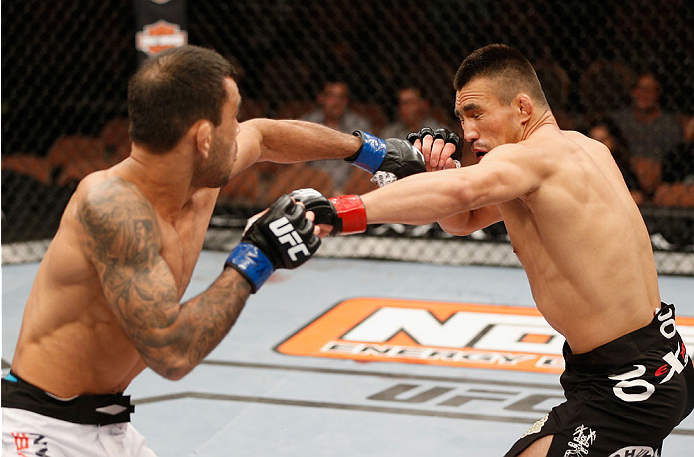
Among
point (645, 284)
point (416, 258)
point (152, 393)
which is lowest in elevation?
point (416, 258)

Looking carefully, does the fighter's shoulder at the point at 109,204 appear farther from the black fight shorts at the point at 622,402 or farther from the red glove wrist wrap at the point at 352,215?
the black fight shorts at the point at 622,402

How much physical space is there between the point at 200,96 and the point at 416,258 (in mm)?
3790

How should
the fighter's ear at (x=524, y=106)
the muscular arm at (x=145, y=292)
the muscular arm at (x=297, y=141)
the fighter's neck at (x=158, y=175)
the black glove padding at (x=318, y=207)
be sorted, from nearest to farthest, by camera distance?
the muscular arm at (x=145, y=292) < the fighter's neck at (x=158, y=175) < the black glove padding at (x=318, y=207) < the fighter's ear at (x=524, y=106) < the muscular arm at (x=297, y=141)

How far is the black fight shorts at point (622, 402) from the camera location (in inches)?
75.2

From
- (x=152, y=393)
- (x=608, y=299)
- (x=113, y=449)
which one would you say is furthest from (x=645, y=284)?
(x=152, y=393)

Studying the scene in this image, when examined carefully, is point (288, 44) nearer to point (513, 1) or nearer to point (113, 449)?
point (513, 1)

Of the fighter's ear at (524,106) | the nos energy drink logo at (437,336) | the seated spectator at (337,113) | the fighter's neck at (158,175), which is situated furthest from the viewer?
the seated spectator at (337,113)

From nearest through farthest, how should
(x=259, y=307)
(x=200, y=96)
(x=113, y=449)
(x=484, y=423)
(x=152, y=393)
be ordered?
1. (x=200, y=96)
2. (x=113, y=449)
3. (x=484, y=423)
4. (x=152, y=393)
5. (x=259, y=307)

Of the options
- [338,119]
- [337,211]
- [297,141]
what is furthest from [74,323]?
[338,119]

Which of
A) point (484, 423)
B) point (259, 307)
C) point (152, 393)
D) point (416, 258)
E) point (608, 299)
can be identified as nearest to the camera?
point (608, 299)

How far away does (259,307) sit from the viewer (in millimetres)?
4379

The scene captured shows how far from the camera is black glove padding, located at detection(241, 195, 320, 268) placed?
5.43 ft

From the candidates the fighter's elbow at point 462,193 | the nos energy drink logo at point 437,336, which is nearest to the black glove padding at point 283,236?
the fighter's elbow at point 462,193

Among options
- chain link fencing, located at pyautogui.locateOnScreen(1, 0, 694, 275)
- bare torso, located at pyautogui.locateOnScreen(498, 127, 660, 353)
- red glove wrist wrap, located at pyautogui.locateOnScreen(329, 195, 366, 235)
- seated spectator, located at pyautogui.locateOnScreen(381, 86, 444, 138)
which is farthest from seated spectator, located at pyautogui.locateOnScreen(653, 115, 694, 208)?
red glove wrist wrap, located at pyautogui.locateOnScreen(329, 195, 366, 235)
